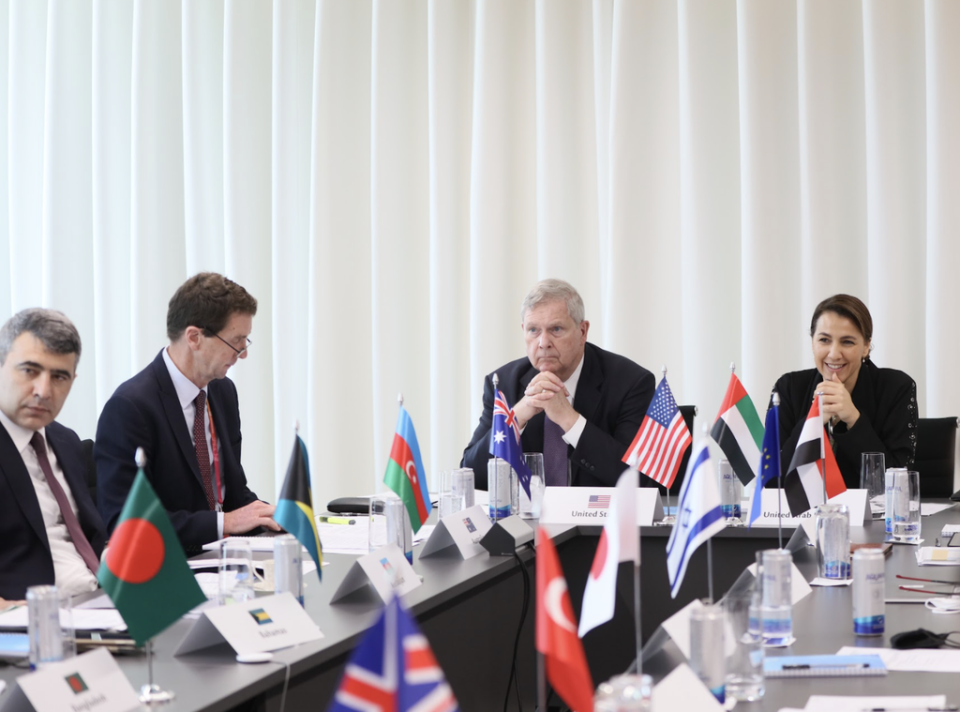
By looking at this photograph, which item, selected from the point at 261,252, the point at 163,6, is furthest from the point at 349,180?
the point at 163,6

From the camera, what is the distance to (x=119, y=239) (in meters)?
5.87

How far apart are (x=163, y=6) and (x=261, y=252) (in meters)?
1.41

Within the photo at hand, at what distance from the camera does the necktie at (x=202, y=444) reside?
11.3ft

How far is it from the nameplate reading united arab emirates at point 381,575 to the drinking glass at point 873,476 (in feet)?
5.69

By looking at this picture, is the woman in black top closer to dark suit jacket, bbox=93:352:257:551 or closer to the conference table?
the conference table

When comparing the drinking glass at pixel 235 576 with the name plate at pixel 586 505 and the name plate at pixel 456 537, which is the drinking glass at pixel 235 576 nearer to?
the name plate at pixel 456 537

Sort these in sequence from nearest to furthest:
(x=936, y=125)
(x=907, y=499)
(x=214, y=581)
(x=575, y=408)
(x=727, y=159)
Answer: (x=214, y=581), (x=907, y=499), (x=575, y=408), (x=936, y=125), (x=727, y=159)

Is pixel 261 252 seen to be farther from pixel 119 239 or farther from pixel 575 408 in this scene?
pixel 575 408

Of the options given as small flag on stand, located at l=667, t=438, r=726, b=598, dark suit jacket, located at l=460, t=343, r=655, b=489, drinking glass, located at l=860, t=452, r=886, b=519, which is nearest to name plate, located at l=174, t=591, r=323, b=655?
small flag on stand, located at l=667, t=438, r=726, b=598

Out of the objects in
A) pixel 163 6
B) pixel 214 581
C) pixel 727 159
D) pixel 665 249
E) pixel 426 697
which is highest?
pixel 163 6

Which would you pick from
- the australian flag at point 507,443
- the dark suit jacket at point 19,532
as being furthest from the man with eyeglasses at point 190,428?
the australian flag at point 507,443

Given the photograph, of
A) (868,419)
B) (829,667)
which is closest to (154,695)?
(829,667)

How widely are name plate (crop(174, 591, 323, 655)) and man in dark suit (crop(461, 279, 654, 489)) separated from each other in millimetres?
1953

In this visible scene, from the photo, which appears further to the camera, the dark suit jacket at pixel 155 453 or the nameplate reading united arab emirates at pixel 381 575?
the dark suit jacket at pixel 155 453
